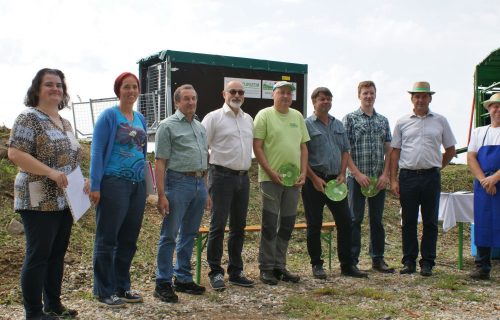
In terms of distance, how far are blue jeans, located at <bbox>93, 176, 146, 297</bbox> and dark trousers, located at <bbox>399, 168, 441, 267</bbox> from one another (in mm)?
2844

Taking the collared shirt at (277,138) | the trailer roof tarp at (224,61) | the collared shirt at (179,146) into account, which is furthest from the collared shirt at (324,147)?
the trailer roof tarp at (224,61)

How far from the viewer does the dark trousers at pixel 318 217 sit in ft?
18.6

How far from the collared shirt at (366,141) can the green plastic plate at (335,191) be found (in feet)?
1.35

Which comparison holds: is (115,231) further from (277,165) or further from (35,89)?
(277,165)

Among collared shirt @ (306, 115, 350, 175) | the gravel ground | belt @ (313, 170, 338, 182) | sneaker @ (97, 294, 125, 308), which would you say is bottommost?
the gravel ground

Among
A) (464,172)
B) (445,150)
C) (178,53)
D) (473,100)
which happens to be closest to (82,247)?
(445,150)

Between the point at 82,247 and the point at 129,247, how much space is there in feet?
8.62

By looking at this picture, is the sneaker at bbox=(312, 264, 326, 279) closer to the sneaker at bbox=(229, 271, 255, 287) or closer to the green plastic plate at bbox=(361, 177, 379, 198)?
the sneaker at bbox=(229, 271, 255, 287)

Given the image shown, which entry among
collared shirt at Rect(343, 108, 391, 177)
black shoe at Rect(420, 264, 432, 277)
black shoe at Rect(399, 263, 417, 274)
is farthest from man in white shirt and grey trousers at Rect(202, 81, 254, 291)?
black shoe at Rect(420, 264, 432, 277)

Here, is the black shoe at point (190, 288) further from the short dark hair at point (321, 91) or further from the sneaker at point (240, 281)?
the short dark hair at point (321, 91)

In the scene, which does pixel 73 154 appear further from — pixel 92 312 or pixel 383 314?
pixel 383 314

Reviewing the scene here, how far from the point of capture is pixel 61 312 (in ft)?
13.6

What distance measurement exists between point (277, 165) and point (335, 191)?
2.26ft

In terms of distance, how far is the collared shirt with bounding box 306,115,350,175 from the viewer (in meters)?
5.62
